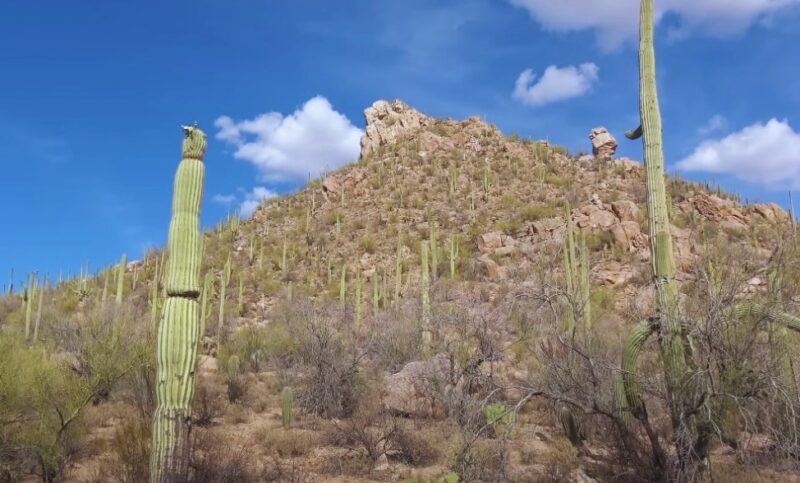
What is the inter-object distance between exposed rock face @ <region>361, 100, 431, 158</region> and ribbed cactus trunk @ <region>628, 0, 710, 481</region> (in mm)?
34974

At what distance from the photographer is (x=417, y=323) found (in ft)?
50.6

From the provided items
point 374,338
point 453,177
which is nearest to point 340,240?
point 453,177

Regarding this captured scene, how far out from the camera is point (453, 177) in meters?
34.1

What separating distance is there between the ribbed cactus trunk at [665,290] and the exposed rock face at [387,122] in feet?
115

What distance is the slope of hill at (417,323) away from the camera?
25.0 ft

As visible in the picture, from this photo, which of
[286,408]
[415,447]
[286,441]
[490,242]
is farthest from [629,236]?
[286,441]

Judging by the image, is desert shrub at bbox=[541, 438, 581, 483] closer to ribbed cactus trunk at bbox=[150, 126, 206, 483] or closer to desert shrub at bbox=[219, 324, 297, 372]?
ribbed cactus trunk at bbox=[150, 126, 206, 483]

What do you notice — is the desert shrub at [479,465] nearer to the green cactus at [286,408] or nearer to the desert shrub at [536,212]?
the green cactus at [286,408]

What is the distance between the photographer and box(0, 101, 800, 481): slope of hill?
300 inches

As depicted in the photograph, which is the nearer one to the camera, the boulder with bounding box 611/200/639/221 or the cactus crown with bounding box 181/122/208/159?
the cactus crown with bounding box 181/122/208/159

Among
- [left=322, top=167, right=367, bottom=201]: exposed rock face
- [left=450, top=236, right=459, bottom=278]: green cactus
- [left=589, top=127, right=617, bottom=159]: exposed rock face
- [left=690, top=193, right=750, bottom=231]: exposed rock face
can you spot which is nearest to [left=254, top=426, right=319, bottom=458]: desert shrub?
[left=450, top=236, right=459, bottom=278]: green cactus

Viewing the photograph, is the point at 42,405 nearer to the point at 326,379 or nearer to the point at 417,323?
the point at 326,379

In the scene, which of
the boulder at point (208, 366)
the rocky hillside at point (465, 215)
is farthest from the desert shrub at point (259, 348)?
the rocky hillside at point (465, 215)

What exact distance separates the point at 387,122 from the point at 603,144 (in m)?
15.0
